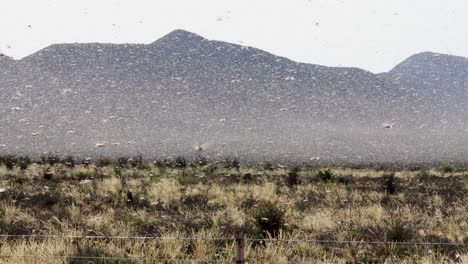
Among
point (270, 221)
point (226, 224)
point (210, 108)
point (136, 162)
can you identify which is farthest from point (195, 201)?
point (210, 108)

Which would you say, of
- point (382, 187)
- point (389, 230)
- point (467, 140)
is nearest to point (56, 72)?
point (467, 140)

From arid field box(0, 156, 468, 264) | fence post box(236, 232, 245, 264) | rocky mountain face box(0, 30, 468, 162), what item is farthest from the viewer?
rocky mountain face box(0, 30, 468, 162)

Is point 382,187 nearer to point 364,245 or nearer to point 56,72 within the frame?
point 364,245

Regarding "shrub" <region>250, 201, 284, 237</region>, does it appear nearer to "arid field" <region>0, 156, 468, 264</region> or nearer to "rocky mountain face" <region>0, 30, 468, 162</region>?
"arid field" <region>0, 156, 468, 264</region>

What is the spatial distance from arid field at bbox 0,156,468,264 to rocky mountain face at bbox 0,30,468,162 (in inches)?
3868

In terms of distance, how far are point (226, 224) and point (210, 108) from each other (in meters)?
137

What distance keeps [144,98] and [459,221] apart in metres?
139

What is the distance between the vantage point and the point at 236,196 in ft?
68.0

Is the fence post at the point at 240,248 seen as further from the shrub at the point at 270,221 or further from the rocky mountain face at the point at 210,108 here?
the rocky mountain face at the point at 210,108

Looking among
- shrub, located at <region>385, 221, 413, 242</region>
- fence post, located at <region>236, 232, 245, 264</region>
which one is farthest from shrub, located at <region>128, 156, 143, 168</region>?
fence post, located at <region>236, 232, 245, 264</region>

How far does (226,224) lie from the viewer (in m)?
14.6

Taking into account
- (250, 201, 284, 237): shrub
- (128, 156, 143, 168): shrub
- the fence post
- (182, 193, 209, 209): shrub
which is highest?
the fence post

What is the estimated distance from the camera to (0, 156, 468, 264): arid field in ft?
35.2

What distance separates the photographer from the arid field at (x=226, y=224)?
35.2 feet
